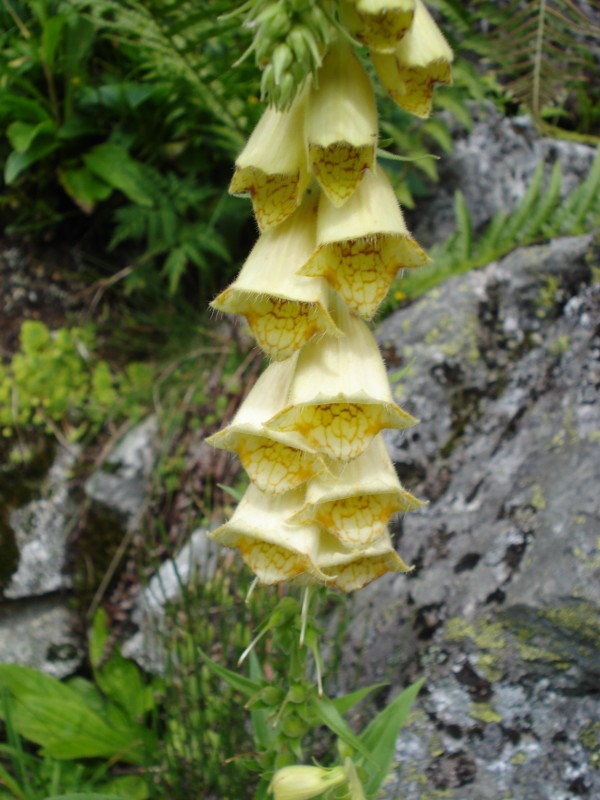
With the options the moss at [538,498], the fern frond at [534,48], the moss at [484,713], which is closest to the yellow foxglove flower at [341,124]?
the moss at [538,498]

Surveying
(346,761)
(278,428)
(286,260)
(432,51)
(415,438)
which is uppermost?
(432,51)

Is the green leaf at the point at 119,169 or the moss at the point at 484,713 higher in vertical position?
the green leaf at the point at 119,169

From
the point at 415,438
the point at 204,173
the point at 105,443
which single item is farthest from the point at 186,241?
the point at 415,438

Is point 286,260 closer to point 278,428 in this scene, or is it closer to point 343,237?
point 343,237

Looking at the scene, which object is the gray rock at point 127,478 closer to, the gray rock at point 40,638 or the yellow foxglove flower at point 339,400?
the gray rock at point 40,638

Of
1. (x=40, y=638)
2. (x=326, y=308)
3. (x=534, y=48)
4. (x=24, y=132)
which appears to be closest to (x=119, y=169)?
(x=24, y=132)

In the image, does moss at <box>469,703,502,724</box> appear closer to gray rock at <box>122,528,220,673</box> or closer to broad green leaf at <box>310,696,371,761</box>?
broad green leaf at <box>310,696,371,761</box>

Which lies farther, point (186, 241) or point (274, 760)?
point (186, 241)
